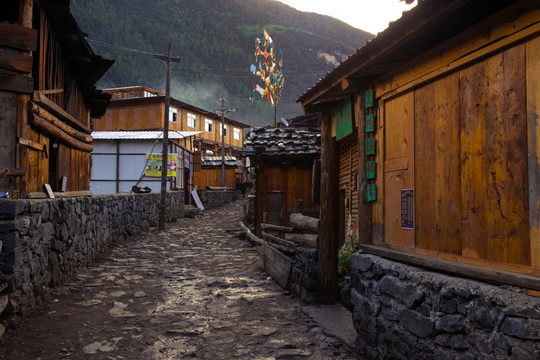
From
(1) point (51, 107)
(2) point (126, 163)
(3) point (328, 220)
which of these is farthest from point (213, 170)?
(3) point (328, 220)

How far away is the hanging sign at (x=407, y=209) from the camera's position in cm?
419

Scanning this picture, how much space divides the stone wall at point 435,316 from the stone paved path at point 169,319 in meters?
0.70

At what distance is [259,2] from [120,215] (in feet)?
517

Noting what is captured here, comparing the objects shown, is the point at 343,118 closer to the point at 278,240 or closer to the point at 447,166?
the point at 447,166

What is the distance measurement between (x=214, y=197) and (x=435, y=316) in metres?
26.5

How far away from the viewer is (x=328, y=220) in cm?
661

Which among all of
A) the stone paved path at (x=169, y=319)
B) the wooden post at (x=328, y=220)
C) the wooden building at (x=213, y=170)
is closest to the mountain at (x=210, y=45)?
the wooden building at (x=213, y=170)

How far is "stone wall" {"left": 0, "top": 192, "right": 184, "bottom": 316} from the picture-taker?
16.3 feet

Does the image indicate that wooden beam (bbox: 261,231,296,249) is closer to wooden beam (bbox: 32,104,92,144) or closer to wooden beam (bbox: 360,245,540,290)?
wooden beam (bbox: 360,245,540,290)

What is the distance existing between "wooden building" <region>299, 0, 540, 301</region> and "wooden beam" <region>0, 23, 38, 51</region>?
15.8 feet

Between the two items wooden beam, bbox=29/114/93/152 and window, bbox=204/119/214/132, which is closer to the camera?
wooden beam, bbox=29/114/93/152

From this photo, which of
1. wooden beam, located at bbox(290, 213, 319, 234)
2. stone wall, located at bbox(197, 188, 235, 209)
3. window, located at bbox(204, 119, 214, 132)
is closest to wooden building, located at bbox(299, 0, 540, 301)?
wooden beam, located at bbox(290, 213, 319, 234)

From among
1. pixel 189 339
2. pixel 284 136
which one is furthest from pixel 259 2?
pixel 189 339

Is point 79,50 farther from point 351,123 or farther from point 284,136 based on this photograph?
point 351,123
